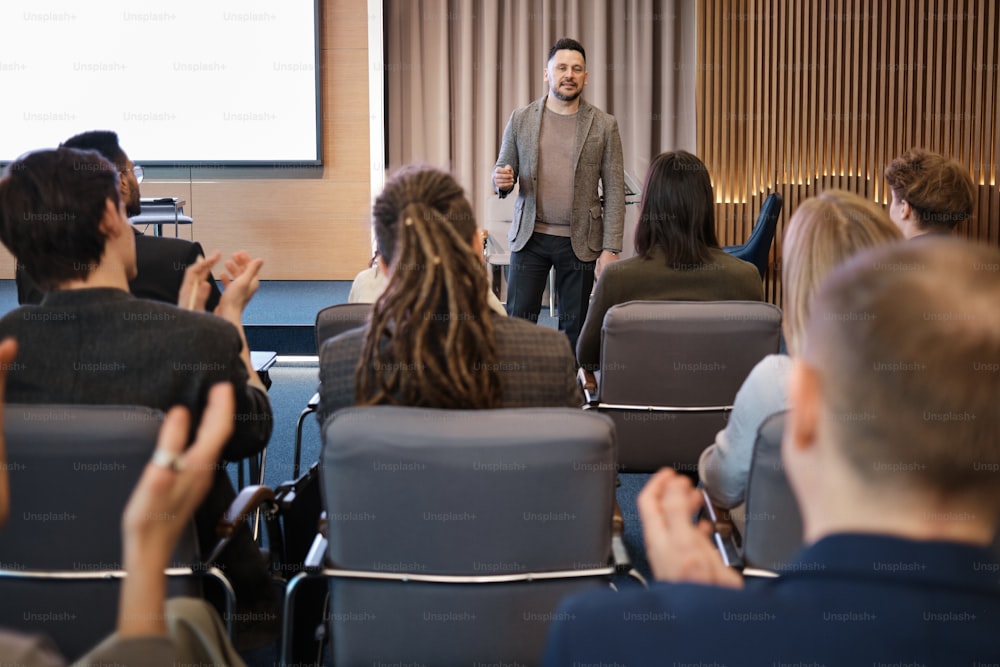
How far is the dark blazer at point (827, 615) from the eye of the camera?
73cm

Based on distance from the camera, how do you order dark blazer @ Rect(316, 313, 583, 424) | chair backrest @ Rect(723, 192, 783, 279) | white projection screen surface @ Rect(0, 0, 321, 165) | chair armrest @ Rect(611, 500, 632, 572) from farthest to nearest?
1. white projection screen surface @ Rect(0, 0, 321, 165)
2. chair backrest @ Rect(723, 192, 783, 279)
3. dark blazer @ Rect(316, 313, 583, 424)
4. chair armrest @ Rect(611, 500, 632, 572)

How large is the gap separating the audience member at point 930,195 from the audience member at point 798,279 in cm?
125

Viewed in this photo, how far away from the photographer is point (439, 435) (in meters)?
1.57

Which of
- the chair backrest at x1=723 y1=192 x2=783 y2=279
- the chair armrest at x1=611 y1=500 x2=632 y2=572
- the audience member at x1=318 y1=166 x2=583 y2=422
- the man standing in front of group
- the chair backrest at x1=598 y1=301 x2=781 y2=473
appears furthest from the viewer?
the chair backrest at x1=723 y1=192 x2=783 y2=279

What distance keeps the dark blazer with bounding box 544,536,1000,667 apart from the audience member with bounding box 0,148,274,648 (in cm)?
132

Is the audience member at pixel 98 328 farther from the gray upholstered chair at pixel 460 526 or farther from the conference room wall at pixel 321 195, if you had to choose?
the conference room wall at pixel 321 195

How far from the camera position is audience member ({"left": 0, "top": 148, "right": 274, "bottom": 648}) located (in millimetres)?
1930

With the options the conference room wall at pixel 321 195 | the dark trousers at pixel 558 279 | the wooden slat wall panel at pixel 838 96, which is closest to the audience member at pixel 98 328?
the dark trousers at pixel 558 279

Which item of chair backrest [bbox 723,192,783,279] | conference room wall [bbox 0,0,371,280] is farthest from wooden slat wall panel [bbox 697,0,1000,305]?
conference room wall [bbox 0,0,371,280]

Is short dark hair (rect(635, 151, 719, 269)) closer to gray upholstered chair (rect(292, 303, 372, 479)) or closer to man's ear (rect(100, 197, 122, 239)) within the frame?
gray upholstered chair (rect(292, 303, 372, 479))

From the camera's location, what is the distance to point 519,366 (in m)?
2.03

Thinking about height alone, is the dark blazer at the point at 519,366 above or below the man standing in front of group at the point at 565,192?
below

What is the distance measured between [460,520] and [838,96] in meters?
6.90

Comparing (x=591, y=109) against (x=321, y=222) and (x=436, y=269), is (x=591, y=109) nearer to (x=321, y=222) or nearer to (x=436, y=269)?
(x=436, y=269)
